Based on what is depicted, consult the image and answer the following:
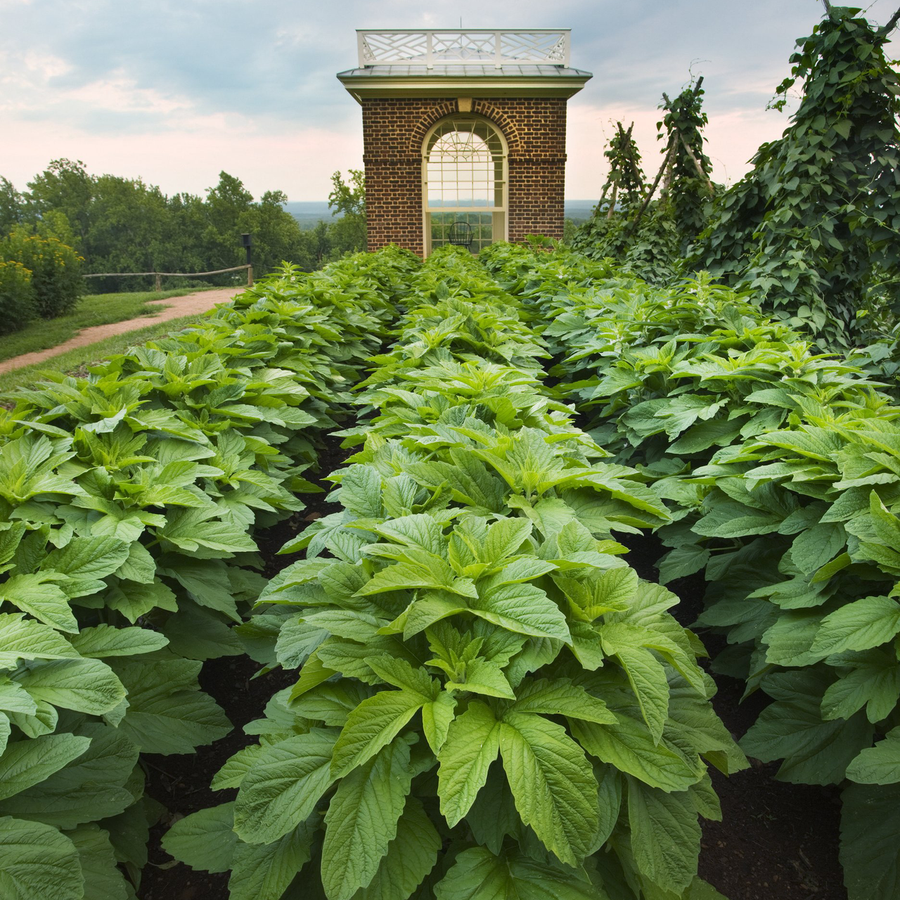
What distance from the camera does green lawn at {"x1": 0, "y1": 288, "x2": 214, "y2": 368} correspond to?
457 inches

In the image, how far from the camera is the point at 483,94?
655 inches

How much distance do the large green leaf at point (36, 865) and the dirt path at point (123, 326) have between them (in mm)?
8509

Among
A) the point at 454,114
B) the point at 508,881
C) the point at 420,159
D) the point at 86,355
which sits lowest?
the point at 508,881

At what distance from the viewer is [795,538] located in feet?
6.64

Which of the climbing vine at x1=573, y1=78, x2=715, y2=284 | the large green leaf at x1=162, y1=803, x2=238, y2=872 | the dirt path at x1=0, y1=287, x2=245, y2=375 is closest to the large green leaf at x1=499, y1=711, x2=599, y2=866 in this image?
Result: the large green leaf at x1=162, y1=803, x2=238, y2=872

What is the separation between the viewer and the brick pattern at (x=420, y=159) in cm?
1672

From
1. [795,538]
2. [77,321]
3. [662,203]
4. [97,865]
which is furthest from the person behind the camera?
[77,321]

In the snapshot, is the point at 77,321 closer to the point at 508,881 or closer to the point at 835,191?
the point at 835,191

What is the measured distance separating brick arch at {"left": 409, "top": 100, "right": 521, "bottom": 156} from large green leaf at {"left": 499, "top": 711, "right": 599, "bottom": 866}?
58.1 ft

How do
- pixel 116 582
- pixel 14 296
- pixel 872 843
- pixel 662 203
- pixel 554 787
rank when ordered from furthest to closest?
pixel 14 296, pixel 662 203, pixel 116 582, pixel 872 843, pixel 554 787

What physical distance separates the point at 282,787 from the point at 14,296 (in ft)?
47.9

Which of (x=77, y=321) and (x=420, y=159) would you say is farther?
(x=420, y=159)

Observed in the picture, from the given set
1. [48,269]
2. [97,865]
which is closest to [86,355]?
[48,269]

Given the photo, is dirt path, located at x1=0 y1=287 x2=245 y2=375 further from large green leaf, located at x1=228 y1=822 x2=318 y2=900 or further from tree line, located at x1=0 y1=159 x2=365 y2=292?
tree line, located at x1=0 y1=159 x2=365 y2=292
